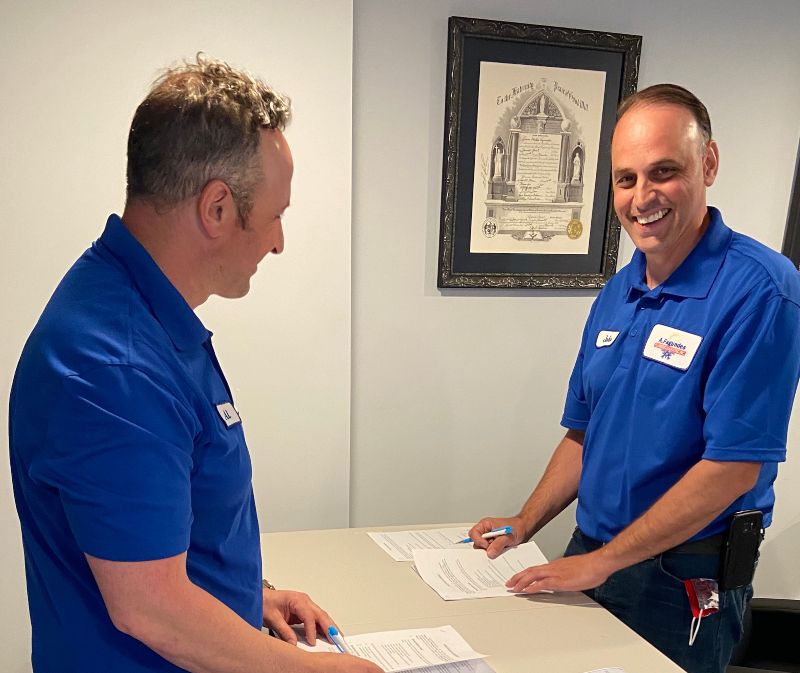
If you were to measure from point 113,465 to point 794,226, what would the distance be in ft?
8.34

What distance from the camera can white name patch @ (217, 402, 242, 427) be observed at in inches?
37.0

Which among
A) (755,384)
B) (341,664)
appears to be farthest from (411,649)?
(755,384)

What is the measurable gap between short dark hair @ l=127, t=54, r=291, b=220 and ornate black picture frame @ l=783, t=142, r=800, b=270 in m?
2.29

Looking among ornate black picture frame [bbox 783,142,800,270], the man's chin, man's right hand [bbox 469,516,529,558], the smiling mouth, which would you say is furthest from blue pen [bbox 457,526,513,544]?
ornate black picture frame [bbox 783,142,800,270]

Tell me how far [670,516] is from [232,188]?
3.43 ft

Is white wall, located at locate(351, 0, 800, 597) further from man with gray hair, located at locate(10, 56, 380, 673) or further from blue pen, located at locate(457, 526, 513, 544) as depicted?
Answer: man with gray hair, located at locate(10, 56, 380, 673)

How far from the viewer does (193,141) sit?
0.85 m

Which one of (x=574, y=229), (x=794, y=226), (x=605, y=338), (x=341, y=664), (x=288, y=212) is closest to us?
(x=341, y=664)

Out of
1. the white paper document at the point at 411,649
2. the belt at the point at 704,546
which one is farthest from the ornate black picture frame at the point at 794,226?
the white paper document at the point at 411,649

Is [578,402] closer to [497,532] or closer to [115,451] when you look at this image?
[497,532]

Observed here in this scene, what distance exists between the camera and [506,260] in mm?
2346

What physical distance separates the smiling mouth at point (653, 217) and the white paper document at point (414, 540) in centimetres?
92

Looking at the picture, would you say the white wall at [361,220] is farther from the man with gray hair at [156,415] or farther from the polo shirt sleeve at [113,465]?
the polo shirt sleeve at [113,465]

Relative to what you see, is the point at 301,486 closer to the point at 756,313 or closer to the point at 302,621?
the point at 302,621
